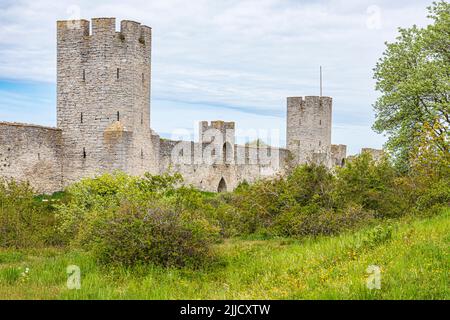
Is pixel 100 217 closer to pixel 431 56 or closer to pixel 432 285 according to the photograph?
pixel 432 285

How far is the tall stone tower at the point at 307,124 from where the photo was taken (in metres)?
44.3

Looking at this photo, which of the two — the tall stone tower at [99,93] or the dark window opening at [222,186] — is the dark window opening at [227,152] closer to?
the dark window opening at [222,186]

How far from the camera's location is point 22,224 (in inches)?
645

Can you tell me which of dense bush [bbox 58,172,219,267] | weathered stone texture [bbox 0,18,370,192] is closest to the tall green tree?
weathered stone texture [bbox 0,18,370,192]

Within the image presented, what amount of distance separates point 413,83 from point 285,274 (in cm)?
1759

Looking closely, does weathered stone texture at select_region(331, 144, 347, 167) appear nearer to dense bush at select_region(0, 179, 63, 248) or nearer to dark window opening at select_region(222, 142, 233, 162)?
dark window opening at select_region(222, 142, 233, 162)

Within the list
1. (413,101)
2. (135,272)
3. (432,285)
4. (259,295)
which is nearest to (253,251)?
(135,272)

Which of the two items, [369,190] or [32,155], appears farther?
[32,155]

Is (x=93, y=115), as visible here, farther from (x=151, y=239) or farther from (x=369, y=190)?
(x=151, y=239)

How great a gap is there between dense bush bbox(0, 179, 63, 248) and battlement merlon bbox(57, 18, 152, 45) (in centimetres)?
960


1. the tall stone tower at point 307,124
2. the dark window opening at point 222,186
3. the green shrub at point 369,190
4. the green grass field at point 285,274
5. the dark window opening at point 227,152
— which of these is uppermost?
the tall stone tower at point 307,124

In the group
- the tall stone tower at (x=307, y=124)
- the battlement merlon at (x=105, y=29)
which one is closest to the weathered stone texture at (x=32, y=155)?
the battlement merlon at (x=105, y=29)

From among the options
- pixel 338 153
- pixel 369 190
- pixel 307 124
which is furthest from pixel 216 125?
pixel 369 190

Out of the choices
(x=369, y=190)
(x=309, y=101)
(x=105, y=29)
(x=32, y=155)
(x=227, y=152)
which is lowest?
(x=369, y=190)
